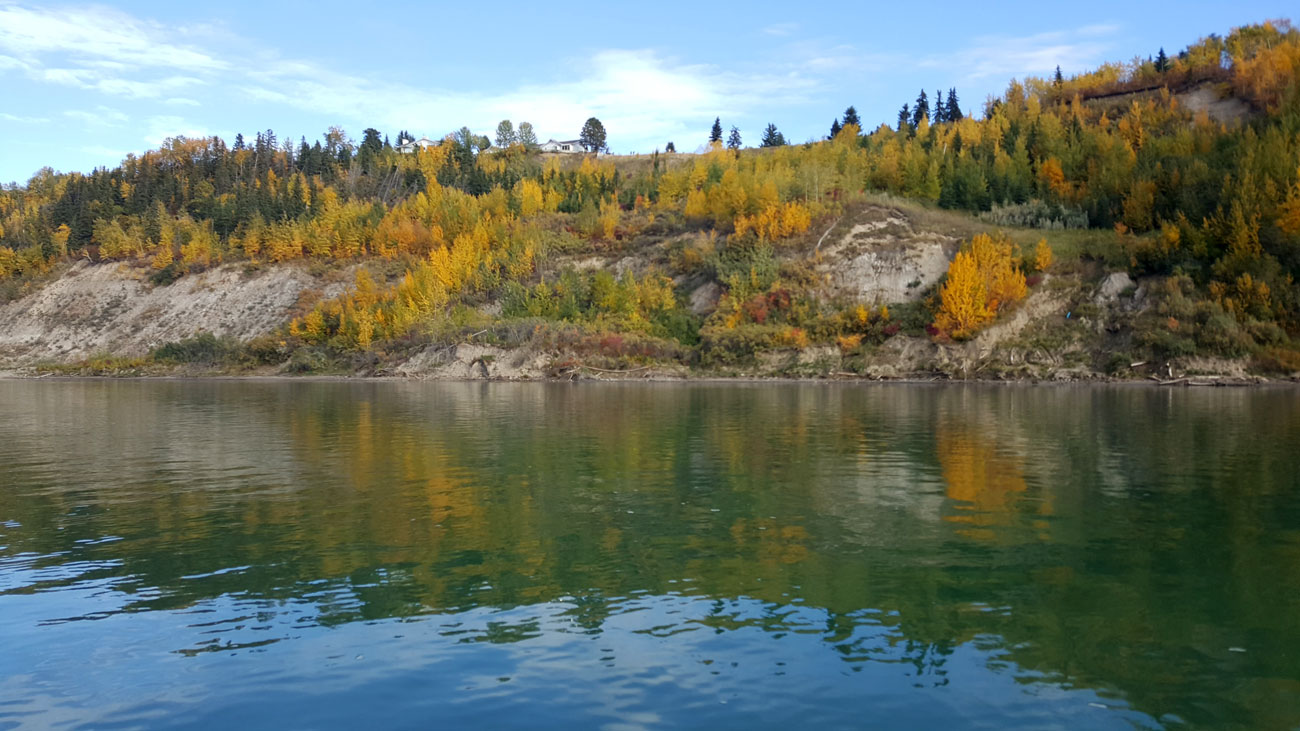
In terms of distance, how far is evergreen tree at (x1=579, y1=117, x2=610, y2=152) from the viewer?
641ft

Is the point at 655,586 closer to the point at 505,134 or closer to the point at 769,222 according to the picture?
the point at 769,222

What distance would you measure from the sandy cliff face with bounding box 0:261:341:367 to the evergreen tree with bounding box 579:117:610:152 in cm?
9457

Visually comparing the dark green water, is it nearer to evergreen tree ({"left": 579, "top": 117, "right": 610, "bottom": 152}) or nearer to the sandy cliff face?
the sandy cliff face

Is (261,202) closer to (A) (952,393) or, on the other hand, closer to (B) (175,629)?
(A) (952,393)

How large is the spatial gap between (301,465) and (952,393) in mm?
41754

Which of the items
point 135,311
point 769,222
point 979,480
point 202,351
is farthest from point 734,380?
point 135,311

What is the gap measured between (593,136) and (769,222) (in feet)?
360

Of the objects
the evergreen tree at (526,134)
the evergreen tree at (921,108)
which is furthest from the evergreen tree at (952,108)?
the evergreen tree at (526,134)

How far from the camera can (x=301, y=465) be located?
1037 inches

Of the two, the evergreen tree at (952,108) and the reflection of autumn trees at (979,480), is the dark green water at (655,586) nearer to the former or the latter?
the reflection of autumn trees at (979,480)

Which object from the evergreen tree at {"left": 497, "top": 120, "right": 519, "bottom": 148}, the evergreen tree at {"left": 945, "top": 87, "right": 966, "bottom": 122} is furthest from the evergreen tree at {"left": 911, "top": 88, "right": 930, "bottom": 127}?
the evergreen tree at {"left": 497, "top": 120, "right": 519, "bottom": 148}

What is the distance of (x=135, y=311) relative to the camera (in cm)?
10925

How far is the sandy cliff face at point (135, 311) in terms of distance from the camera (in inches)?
4058

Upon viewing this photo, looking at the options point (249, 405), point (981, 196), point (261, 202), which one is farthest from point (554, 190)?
point (249, 405)
